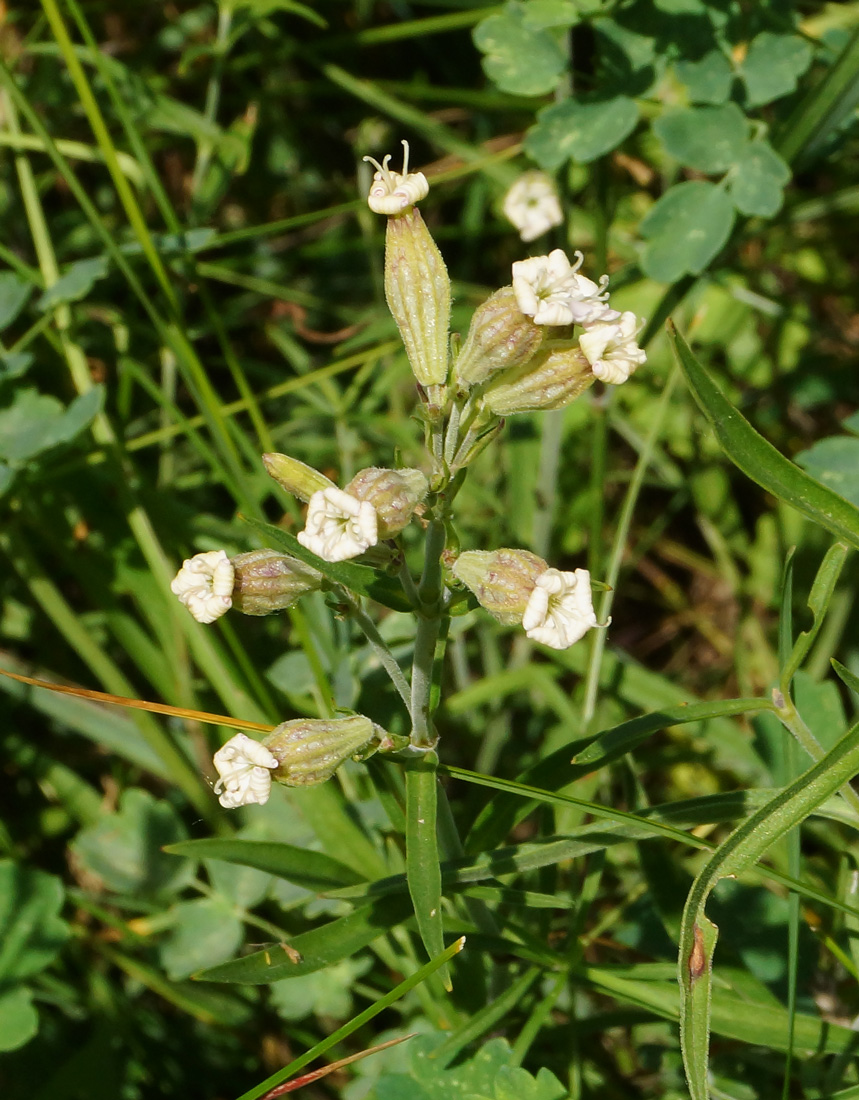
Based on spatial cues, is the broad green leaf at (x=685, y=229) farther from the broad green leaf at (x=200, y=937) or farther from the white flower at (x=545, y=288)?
the broad green leaf at (x=200, y=937)

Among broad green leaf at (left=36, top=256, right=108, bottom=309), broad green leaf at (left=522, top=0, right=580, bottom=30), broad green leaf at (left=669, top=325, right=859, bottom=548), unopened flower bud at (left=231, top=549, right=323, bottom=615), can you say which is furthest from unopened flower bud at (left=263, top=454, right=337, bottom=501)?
broad green leaf at (left=522, top=0, right=580, bottom=30)

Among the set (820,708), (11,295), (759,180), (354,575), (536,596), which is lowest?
(820,708)

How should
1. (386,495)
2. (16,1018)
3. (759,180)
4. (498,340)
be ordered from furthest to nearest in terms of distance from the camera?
1. (759,180)
2. (16,1018)
3. (498,340)
4. (386,495)

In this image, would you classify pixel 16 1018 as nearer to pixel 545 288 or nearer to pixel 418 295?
pixel 418 295

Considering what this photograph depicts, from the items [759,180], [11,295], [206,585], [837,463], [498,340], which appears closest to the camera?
[498,340]

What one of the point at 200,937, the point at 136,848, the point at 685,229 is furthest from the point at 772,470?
the point at 136,848

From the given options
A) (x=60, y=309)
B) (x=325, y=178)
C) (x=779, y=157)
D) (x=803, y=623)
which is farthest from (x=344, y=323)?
(x=803, y=623)

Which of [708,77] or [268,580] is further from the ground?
[708,77]

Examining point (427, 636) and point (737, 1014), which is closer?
point (427, 636)
